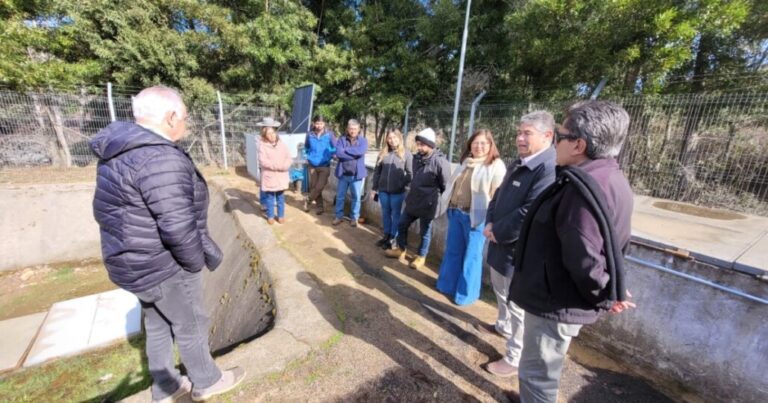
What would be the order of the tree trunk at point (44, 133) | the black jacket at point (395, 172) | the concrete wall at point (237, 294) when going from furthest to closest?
the tree trunk at point (44, 133) → the black jacket at point (395, 172) → the concrete wall at point (237, 294)

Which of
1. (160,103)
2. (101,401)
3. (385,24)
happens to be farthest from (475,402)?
(385,24)

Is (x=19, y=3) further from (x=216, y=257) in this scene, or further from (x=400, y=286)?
(x=400, y=286)

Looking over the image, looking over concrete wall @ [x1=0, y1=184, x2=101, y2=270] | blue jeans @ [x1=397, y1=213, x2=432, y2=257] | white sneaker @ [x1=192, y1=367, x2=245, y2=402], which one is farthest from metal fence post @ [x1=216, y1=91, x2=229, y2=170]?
white sneaker @ [x1=192, y1=367, x2=245, y2=402]

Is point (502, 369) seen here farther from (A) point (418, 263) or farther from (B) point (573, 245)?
(A) point (418, 263)

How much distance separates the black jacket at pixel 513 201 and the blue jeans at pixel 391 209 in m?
2.04

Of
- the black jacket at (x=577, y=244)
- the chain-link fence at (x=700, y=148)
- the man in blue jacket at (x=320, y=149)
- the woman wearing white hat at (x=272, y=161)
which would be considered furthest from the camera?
the man in blue jacket at (x=320, y=149)

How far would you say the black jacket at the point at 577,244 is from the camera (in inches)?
53.5

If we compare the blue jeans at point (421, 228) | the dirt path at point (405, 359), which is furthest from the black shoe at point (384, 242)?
the dirt path at point (405, 359)

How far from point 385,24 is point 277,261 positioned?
9.21m

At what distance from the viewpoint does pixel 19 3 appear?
7555 millimetres

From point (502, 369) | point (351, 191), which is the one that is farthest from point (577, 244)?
point (351, 191)

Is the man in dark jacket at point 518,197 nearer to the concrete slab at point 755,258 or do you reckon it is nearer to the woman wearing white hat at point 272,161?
the concrete slab at point 755,258

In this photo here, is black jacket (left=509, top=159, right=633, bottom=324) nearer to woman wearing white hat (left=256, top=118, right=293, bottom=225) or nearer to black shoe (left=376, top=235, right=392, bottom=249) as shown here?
black shoe (left=376, top=235, right=392, bottom=249)

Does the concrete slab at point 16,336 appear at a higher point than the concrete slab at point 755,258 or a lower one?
lower
